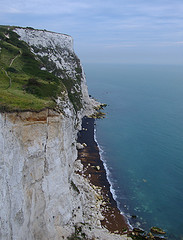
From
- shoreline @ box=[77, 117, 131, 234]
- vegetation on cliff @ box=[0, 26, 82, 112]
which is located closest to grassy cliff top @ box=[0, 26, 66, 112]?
vegetation on cliff @ box=[0, 26, 82, 112]

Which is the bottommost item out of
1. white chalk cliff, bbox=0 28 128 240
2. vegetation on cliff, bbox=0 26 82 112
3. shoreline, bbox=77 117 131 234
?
shoreline, bbox=77 117 131 234

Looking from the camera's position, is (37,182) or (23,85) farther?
(23,85)

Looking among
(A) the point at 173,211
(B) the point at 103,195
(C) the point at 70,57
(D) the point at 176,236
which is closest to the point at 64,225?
(B) the point at 103,195

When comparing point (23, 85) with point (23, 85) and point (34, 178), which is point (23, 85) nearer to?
point (23, 85)

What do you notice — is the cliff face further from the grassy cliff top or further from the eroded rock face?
the grassy cliff top

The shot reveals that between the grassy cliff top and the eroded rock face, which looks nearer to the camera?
the eroded rock face

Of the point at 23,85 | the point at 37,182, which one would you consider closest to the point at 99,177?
the point at 37,182

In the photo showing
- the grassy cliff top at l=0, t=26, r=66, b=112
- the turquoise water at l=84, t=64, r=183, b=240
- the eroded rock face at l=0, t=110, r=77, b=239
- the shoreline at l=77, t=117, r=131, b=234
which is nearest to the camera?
the eroded rock face at l=0, t=110, r=77, b=239
